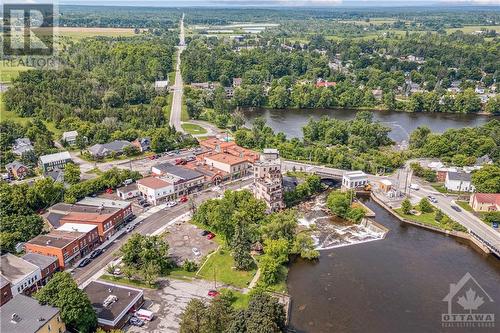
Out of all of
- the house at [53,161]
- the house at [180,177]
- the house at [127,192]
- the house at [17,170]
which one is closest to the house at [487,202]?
the house at [180,177]

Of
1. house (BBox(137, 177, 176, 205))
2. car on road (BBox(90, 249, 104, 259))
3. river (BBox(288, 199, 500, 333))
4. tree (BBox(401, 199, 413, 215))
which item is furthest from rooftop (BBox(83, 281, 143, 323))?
tree (BBox(401, 199, 413, 215))

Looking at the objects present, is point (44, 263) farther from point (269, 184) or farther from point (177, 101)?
point (177, 101)

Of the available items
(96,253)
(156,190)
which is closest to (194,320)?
(96,253)

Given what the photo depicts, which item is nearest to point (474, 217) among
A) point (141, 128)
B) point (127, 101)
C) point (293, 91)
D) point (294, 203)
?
point (294, 203)

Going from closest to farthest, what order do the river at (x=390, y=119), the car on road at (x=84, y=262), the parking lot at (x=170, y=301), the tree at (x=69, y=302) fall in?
the tree at (x=69, y=302) < the parking lot at (x=170, y=301) < the car on road at (x=84, y=262) < the river at (x=390, y=119)

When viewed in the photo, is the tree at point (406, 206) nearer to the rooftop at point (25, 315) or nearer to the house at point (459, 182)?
the house at point (459, 182)

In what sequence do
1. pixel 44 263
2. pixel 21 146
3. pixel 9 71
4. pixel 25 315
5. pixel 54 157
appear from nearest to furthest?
pixel 25 315 < pixel 44 263 < pixel 54 157 < pixel 21 146 < pixel 9 71

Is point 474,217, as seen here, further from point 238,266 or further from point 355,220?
point 238,266
